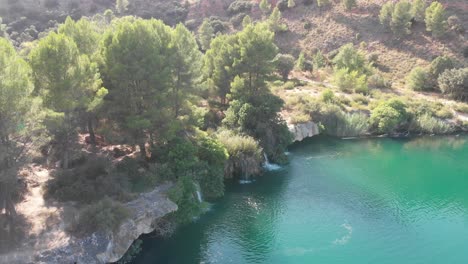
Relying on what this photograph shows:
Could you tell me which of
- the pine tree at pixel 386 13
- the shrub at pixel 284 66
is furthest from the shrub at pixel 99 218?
the pine tree at pixel 386 13

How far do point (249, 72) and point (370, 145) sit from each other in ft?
56.6

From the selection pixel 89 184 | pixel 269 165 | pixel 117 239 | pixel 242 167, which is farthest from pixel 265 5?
pixel 117 239

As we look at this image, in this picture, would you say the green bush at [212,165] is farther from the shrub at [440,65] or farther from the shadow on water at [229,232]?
the shrub at [440,65]

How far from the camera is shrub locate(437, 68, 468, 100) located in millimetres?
61938

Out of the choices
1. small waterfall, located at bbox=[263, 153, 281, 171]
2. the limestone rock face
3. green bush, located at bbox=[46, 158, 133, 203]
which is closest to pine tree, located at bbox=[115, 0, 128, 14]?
the limestone rock face

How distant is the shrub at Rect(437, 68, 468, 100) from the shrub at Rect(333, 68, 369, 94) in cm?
1134

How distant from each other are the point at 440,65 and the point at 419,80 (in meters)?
3.86

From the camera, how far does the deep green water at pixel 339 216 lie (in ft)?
96.1

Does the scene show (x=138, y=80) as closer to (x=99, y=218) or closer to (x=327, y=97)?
(x=99, y=218)

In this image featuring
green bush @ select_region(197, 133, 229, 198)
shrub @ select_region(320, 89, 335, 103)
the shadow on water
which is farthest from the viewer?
shrub @ select_region(320, 89, 335, 103)

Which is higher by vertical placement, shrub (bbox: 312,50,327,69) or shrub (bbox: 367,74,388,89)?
shrub (bbox: 312,50,327,69)

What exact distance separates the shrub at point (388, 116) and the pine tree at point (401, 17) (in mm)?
28666

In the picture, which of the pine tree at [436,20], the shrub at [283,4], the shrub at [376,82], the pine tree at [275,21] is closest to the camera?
the shrub at [376,82]

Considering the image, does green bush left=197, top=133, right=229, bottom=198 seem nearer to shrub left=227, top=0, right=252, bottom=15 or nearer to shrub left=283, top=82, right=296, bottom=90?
shrub left=283, top=82, right=296, bottom=90
